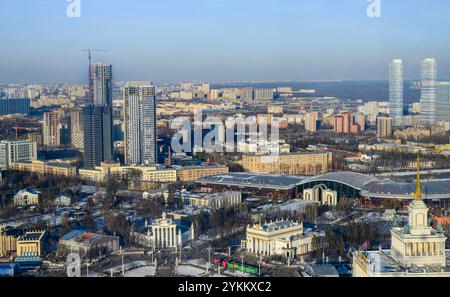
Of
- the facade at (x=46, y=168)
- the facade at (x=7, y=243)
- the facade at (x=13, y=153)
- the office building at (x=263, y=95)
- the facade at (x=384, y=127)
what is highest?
the office building at (x=263, y=95)

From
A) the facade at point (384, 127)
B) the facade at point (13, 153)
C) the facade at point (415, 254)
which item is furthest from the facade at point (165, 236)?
the facade at point (384, 127)

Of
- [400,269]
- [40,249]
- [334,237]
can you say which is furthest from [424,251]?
[40,249]

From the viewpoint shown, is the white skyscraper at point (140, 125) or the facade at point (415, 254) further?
the white skyscraper at point (140, 125)

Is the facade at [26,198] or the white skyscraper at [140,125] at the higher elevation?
the white skyscraper at [140,125]

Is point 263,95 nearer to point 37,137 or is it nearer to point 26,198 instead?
point 37,137

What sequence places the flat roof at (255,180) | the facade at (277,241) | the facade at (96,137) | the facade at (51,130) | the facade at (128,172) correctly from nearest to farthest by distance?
the facade at (277,241) → the flat roof at (255,180) → the facade at (128,172) → the facade at (96,137) → the facade at (51,130)

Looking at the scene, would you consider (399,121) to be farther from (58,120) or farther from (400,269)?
(400,269)

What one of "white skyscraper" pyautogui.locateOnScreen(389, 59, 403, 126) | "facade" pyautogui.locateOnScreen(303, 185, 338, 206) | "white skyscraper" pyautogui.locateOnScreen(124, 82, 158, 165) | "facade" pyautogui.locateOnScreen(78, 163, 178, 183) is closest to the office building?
"white skyscraper" pyautogui.locateOnScreen(389, 59, 403, 126)

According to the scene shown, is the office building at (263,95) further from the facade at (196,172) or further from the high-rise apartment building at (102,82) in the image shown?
the facade at (196,172)
